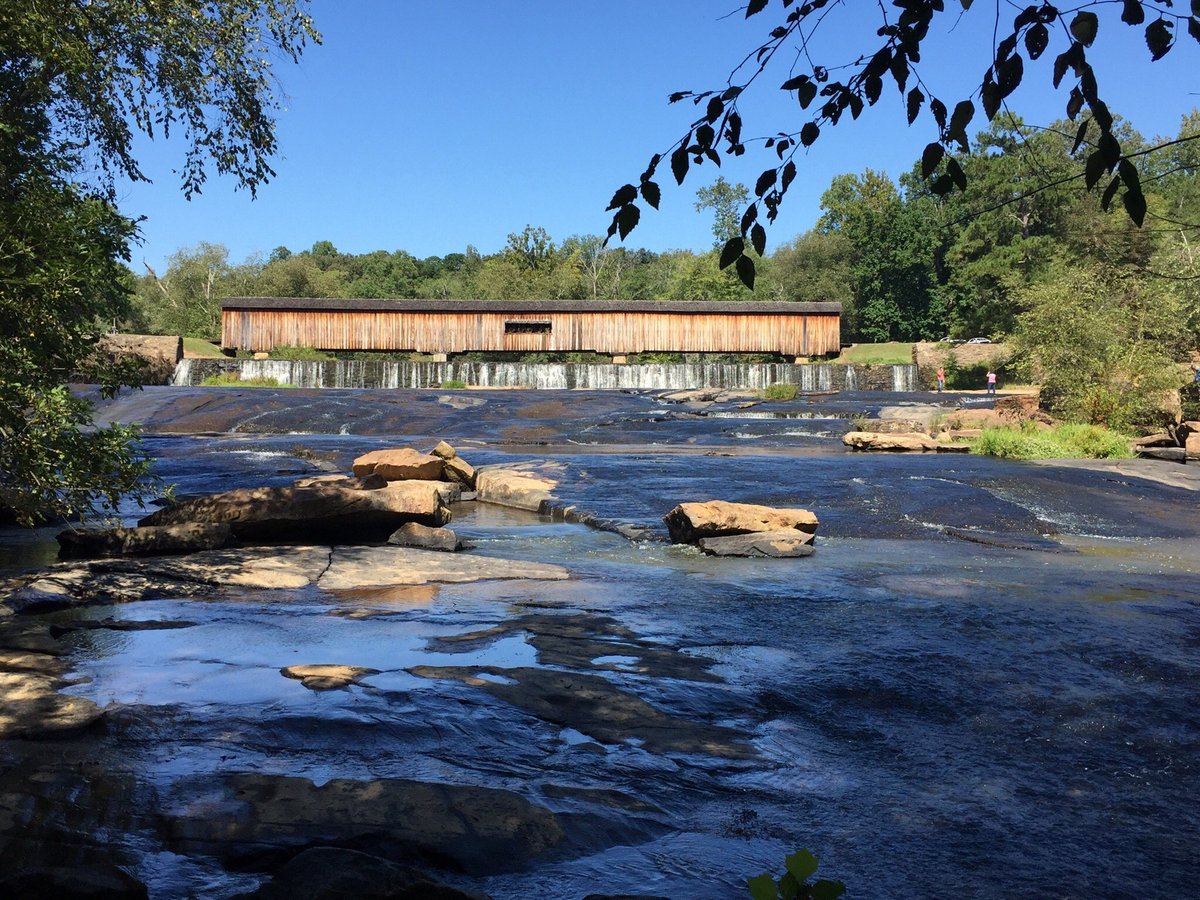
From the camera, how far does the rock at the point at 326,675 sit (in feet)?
14.9

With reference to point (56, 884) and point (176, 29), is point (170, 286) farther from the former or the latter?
point (56, 884)

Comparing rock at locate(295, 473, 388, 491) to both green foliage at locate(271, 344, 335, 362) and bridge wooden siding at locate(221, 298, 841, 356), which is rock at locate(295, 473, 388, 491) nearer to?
green foliage at locate(271, 344, 335, 362)

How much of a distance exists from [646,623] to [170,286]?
77.4 metres

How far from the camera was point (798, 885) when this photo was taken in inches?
76.6

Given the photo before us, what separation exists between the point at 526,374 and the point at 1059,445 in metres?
24.7

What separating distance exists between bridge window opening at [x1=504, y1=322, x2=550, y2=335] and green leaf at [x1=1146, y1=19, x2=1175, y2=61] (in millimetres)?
43924

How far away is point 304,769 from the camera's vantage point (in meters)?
3.51

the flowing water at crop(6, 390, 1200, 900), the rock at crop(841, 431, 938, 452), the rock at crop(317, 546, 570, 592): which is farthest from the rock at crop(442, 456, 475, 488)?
the rock at crop(841, 431, 938, 452)

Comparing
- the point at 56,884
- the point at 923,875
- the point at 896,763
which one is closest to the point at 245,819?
the point at 56,884

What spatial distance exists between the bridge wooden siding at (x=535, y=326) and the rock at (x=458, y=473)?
31.3 meters

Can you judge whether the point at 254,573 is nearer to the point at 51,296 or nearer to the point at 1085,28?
the point at 51,296

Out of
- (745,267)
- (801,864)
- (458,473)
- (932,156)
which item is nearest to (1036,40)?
(932,156)

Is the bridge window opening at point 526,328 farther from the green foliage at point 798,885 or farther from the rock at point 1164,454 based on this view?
the green foliage at point 798,885

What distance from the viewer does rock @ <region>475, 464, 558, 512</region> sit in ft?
43.1
